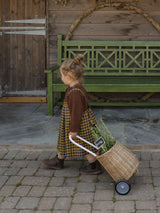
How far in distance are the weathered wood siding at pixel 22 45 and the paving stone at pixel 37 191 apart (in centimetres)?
428

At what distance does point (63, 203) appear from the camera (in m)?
3.11

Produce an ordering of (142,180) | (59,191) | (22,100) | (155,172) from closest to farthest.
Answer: (59,191) < (142,180) < (155,172) < (22,100)

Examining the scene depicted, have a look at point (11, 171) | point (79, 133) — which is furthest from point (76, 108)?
point (11, 171)

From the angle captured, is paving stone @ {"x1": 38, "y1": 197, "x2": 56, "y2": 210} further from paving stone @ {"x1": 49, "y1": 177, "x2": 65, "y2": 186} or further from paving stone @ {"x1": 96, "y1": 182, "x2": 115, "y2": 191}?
paving stone @ {"x1": 96, "y1": 182, "x2": 115, "y2": 191}

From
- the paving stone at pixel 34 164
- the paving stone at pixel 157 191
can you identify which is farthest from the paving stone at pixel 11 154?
the paving stone at pixel 157 191

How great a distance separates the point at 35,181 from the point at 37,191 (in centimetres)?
24

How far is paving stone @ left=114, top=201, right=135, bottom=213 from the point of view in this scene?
9.70 feet

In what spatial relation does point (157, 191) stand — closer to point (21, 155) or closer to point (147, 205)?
point (147, 205)

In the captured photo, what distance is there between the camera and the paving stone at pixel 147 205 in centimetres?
300

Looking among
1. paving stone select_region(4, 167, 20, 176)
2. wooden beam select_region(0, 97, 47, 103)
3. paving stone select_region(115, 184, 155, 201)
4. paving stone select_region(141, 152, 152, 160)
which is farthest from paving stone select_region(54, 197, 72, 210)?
wooden beam select_region(0, 97, 47, 103)

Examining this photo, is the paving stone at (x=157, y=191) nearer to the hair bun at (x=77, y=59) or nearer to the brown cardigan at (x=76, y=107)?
the brown cardigan at (x=76, y=107)

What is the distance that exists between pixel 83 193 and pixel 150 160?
112 cm

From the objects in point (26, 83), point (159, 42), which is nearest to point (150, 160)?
point (159, 42)

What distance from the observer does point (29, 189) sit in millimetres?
3404
